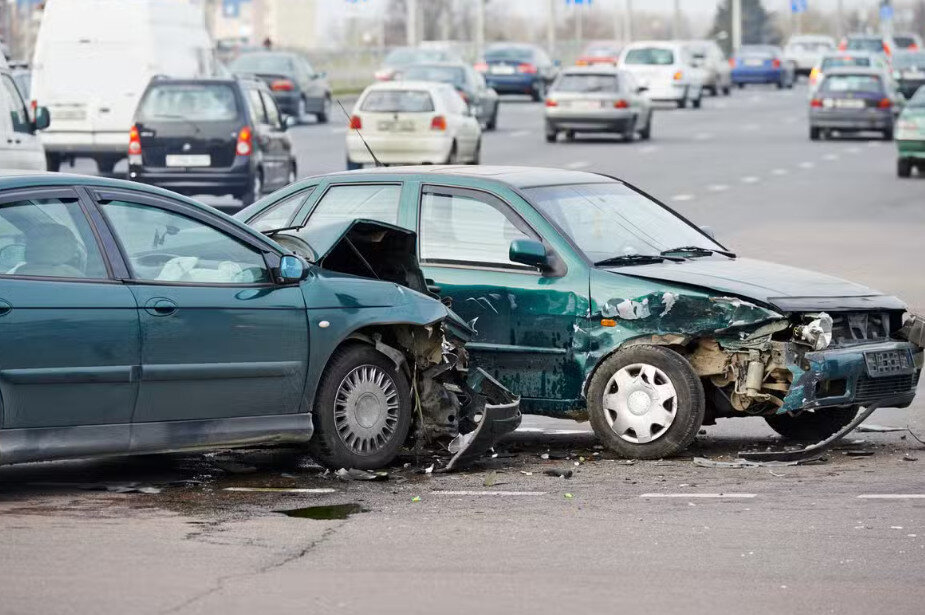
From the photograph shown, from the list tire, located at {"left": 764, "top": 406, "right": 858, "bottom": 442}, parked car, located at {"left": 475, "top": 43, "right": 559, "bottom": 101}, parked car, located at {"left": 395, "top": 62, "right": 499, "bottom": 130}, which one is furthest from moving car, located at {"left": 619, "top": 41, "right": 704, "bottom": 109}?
tire, located at {"left": 764, "top": 406, "right": 858, "bottom": 442}

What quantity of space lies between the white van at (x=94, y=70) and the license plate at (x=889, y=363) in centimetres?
2150

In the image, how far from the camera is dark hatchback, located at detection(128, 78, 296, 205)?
24875 mm

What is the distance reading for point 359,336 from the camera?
9000 millimetres

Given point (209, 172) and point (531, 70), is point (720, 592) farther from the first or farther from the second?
point (531, 70)

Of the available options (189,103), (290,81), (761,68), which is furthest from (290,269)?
(761,68)

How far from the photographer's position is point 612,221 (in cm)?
1023

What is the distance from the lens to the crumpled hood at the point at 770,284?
9328 millimetres

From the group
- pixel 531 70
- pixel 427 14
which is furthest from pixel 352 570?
pixel 427 14

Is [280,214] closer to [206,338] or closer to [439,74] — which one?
[206,338]

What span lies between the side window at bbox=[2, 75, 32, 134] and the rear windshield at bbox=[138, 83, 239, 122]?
Answer: 434cm

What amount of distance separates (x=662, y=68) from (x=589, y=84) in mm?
15551

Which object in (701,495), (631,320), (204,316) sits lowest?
(701,495)

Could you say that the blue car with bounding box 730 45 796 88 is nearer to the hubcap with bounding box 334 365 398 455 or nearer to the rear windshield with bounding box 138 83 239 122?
the rear windshield with bounding box 138 83 239 122

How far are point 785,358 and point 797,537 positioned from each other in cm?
198
